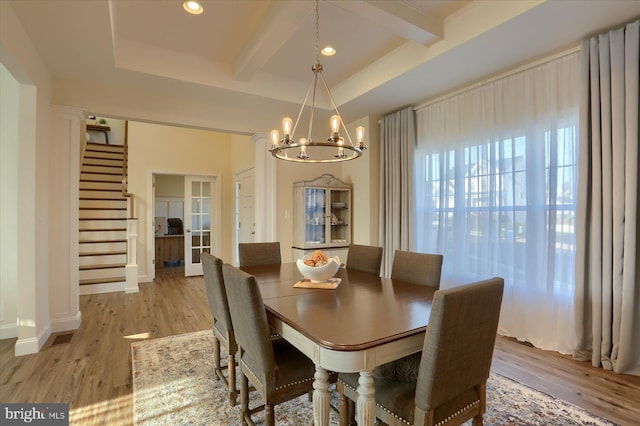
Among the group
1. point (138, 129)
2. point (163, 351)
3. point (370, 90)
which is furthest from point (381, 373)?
point (138, 129)

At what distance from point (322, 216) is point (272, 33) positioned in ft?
8.10

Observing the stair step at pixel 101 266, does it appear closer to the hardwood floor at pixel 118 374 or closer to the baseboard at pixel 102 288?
the baseboard at pixel 102 288

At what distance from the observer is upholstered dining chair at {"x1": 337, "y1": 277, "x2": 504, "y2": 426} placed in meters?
1.14

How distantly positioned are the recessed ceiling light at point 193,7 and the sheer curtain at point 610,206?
3004mm

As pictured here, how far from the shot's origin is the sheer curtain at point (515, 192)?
264cm

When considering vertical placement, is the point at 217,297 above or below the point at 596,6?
below

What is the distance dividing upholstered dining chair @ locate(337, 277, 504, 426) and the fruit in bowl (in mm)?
769

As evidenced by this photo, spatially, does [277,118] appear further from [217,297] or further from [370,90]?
[217,297]

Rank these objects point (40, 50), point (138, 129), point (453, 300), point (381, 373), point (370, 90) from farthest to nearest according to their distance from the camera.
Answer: point (138, 129)
point (370, 90)
point (40, 50)
point (381, 373)
point (453, 300)

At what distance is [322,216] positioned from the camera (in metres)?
4.42

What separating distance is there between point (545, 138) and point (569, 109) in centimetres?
27

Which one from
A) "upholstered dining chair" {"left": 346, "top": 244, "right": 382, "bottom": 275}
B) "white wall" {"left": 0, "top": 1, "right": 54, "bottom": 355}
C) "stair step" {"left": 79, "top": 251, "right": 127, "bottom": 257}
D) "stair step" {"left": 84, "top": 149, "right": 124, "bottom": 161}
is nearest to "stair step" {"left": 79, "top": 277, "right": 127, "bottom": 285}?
"stair step" {"left": 79, "top": 251, "right": 127, "bottom": 257}

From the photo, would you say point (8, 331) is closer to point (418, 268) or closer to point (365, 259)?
point (365, 259)

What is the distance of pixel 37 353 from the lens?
268cm
